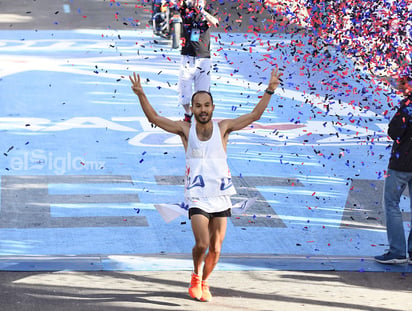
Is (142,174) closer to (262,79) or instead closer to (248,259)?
(248,259)

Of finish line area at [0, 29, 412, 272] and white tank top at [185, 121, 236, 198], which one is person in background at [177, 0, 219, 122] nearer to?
finish line area at [0, 29, 412, 272]

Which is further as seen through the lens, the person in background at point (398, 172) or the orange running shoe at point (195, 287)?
the person in background at point (398, 172)

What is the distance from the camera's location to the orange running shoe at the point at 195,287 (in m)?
7.64

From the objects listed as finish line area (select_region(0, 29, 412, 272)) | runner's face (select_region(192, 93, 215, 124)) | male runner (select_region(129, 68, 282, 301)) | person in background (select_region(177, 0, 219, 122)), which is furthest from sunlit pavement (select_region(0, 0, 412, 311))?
A: runner's face (select_region(192, 93, 215, 124))

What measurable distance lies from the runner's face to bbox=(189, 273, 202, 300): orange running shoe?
1.40 m

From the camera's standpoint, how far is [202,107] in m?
7.57

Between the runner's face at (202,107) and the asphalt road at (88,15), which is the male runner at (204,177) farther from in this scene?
the asphalt road at (88,15)

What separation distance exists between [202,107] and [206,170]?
56cm

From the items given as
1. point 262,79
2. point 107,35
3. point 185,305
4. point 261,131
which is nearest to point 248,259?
point 185,305

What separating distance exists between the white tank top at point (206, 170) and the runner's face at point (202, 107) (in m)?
0.19

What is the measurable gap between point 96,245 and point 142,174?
2596mm

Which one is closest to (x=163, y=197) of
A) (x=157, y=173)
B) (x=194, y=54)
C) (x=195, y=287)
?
(x=157, y=173)

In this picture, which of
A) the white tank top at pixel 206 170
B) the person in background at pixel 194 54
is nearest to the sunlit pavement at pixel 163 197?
the person in background at pixel 194 54

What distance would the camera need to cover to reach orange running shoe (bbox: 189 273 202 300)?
7.64 meters
